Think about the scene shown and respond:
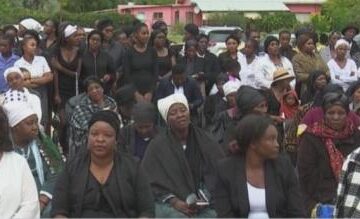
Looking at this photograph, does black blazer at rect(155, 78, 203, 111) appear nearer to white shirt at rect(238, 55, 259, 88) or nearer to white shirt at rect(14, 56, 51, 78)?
white shirt at rect(238, 55, 259, 88)

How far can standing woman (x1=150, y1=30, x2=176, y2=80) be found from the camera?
12.1 metres

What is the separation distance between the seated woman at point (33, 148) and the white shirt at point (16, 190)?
0.94 metres

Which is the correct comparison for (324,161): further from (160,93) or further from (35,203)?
(160,93)

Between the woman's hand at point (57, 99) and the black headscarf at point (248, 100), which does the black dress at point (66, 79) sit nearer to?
the woman's hand at point (57, 99)

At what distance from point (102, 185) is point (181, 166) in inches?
53.9

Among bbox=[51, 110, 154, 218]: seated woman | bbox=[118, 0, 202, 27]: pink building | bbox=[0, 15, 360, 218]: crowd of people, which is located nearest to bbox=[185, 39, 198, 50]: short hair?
bbox=[0, 15, 360, 218]: crowd of people

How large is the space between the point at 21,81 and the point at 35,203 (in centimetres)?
466

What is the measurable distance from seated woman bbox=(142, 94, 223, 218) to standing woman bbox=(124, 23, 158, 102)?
4223mm

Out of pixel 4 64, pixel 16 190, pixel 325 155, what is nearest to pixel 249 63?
pixel 4 64

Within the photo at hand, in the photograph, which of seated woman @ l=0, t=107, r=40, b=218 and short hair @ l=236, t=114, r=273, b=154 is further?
short hair @ l=236, t=114, r=273, b=154

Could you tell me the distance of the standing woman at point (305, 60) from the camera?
11844mm

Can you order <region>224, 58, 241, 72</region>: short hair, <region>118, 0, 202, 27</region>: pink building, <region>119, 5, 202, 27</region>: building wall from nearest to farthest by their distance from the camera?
<region>224, 58, 241, 72</region>: short hair, <region>118, 0, 202, 27</region>: pink building, <region>119, 5, 202, 27</region>: building wall

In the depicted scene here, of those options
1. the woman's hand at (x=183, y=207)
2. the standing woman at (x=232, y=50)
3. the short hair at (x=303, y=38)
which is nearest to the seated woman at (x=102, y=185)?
the woman's hand at (x=183, y=207)

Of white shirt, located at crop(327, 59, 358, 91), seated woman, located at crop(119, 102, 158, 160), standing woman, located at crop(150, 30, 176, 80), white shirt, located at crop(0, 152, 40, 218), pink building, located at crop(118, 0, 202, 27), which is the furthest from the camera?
pink building, located at crop(118, 0, 202, 27)
